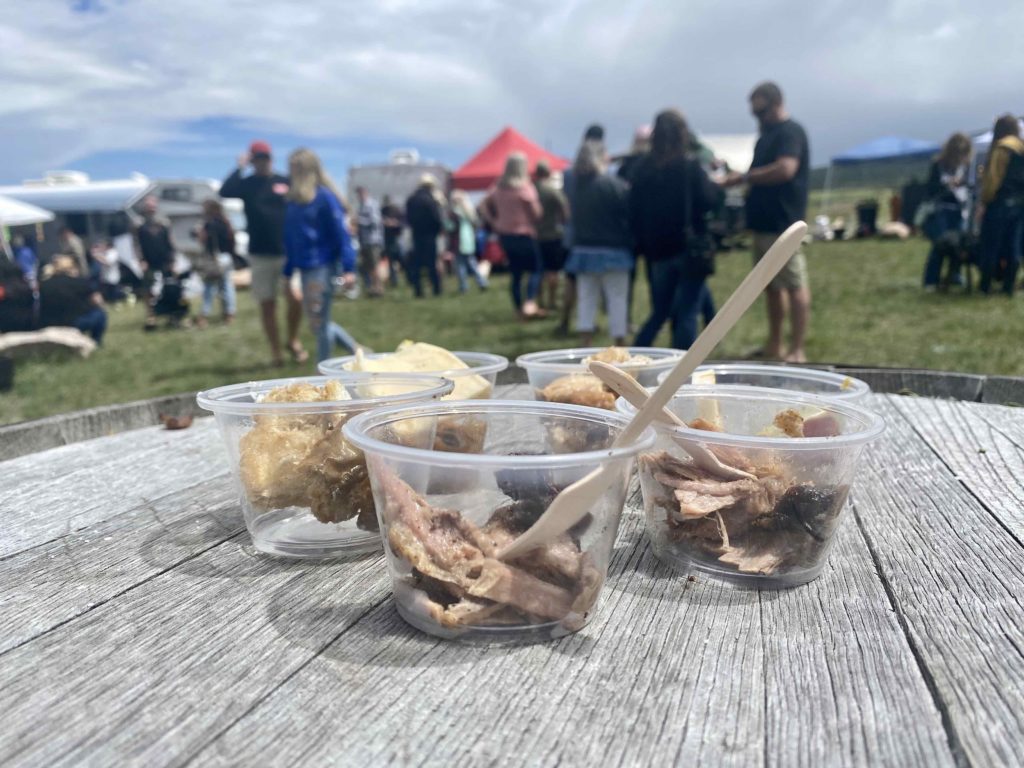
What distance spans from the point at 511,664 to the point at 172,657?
0.40 meters

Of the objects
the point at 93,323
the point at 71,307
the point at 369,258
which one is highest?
the point at 369,258

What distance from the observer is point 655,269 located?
4598mm

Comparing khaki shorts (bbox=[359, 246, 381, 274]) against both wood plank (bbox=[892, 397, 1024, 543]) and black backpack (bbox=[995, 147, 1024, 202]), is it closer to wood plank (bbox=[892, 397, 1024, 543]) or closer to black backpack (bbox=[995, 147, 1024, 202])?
black backpack (bbox=[995, 147, 1024, 202])

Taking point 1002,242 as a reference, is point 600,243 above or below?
above

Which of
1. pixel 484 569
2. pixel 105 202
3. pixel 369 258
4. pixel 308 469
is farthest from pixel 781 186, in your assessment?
pixel 105 202

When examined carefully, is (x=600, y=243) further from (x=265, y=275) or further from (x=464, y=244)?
(x=464, y=244)

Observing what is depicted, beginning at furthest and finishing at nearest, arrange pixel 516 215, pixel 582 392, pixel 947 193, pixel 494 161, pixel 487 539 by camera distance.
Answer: pixel 494 161
pixel 947 193
pixel 516 215
pixel 582 392
pixel 487 539

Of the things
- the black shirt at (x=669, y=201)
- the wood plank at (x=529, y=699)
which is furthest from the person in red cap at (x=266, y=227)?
the wood plank at (x=529, y=699)

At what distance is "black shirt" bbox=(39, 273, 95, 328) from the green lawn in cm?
53

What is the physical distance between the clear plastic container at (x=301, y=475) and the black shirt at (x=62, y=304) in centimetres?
889

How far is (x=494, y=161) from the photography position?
1554cm

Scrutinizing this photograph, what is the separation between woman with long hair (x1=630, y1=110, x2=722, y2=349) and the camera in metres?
4.30

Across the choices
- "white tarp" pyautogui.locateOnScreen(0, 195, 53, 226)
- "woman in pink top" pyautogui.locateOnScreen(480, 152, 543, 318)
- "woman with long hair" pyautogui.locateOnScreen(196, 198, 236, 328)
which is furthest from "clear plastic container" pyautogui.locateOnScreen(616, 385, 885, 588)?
"white tarp" pyautogui.locateOnScreen(0, 195, 53, 226)

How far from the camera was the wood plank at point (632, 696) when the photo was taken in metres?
0.69
